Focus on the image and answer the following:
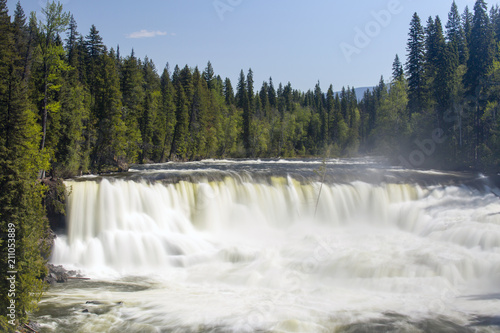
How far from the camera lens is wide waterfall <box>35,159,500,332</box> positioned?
11375 mm

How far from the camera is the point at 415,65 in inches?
1986

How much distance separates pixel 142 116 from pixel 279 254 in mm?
35449

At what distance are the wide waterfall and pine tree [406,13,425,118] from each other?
851 inches

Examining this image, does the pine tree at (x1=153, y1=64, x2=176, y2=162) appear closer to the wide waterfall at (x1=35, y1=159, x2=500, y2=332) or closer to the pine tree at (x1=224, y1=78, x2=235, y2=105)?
the wide waterfall at (x1=35, y1=159, x2=500, y2=332)

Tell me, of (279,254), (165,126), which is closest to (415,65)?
(165,126)

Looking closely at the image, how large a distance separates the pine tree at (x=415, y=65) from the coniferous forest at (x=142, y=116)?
14cm

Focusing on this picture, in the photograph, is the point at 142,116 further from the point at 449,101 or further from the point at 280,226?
the point at 449,101

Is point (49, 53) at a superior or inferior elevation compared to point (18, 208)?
superior

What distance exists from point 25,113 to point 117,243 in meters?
8.06

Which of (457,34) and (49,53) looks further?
(457,34)

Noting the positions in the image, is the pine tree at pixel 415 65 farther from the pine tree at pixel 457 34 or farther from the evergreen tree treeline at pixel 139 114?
the evergreen tree treeline at pixel 139 114

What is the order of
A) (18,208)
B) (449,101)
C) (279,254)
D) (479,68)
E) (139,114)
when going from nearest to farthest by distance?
(18,208)
(279,254)
(479,68)
(449,101)
(139,114)

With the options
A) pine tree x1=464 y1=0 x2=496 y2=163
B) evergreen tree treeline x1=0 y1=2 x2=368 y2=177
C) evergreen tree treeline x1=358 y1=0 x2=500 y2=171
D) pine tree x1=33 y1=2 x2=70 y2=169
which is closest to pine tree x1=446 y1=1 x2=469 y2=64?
evergreen tree treeline x1=358 y1=0 x2=500 y2=171

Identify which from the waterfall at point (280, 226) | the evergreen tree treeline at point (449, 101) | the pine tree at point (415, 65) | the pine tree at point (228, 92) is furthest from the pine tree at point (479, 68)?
the pine tree at point (228, 92)
